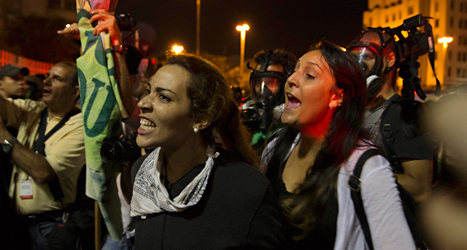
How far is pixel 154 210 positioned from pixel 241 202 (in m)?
0.43

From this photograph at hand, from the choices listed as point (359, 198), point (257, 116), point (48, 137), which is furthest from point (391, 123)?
point (48, 137)

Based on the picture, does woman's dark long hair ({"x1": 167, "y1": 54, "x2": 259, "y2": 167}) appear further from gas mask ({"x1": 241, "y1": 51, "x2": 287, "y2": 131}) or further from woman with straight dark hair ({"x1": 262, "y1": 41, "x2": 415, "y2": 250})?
gas mask ({"x1": 241, "y1": 51, "x2": 287, "y2": 131})

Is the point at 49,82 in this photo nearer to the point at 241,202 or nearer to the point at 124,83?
the point at 124,83

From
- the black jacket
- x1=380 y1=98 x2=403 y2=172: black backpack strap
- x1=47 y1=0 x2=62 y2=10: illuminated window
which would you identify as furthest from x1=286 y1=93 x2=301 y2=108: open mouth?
x1=47 y1=0 x2=62 y2=10: illuminated window

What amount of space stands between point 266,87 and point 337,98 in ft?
6.65

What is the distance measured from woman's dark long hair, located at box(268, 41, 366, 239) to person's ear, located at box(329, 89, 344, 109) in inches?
0.6

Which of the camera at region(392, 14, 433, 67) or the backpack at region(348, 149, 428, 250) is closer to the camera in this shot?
the backpack at region(348, 149, 428, 250)

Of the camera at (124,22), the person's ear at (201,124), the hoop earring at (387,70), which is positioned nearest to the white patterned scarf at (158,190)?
the person's ear at (201,124)

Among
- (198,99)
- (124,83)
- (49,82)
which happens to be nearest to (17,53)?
(49,82)

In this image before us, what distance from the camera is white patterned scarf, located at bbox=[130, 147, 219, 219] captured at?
64.1 inches

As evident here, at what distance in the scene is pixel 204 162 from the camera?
5.94 feet

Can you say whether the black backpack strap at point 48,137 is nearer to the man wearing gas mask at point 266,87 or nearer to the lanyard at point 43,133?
the lanyard at point 43,133

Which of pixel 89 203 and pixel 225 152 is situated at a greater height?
pixel 225 152

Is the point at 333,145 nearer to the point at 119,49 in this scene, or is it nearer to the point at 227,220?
the point at 227,220
